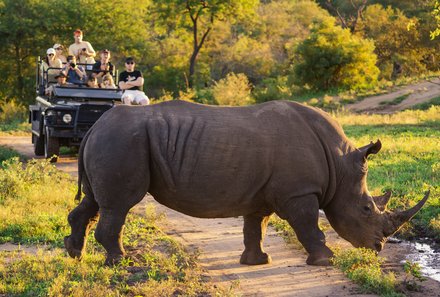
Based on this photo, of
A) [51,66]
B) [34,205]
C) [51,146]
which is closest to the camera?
[34,205]

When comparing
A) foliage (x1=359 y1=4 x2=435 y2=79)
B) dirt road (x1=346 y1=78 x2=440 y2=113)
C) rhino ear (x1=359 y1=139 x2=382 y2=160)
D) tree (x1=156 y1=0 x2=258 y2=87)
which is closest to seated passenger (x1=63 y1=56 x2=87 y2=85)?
rhino ear (x1=359 y1=139 x2=382 y2=160)

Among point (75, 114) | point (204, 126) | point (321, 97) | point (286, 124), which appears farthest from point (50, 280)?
point (321, 97)

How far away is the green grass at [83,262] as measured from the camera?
6781mm

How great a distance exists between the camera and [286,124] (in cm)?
785

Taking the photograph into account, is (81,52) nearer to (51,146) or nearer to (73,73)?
(73,73)

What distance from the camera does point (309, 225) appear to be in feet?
25.2

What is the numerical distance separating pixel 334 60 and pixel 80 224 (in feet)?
92.8

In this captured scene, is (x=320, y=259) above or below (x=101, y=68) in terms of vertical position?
below

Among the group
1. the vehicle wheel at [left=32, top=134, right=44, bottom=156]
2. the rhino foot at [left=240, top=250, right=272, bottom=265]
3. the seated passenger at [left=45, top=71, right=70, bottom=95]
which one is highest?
the seated passenger at [left=45, top=71, right=70, bottom=95]

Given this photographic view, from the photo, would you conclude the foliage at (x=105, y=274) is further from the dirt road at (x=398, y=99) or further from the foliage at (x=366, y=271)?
the dirt road at (x=398, y=99)

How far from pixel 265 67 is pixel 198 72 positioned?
14.2 feet

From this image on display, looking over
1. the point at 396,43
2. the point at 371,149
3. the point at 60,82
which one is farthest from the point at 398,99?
the point at 371,149

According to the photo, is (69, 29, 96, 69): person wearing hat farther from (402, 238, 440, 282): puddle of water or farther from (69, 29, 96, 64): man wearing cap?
(402, 238, 440, 282): puddle of water

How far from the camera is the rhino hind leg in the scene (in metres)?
7.90
